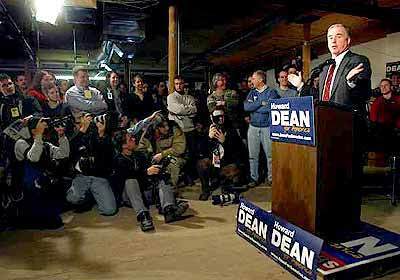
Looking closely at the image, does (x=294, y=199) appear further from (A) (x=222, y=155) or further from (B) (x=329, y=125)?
(A) (x=222, y=155)

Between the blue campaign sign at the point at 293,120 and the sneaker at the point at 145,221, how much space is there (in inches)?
51.1

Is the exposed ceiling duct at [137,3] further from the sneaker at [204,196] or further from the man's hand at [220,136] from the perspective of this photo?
the sneaker at [204,196]

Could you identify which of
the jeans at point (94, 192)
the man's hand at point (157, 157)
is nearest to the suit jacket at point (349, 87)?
the man's hand at point (157, 157)

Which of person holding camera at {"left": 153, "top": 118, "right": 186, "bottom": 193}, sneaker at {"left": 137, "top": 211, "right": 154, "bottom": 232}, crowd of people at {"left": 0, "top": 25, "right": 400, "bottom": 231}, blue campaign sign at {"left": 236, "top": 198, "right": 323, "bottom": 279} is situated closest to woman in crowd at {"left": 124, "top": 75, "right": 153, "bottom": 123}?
crowd of people at {"left": 0, "top": 25, "right": 400, "bottom": 231}

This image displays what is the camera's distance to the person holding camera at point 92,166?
3.54 meters

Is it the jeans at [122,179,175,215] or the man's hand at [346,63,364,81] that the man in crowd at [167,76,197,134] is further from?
the man's hand at [346,63,364,81]

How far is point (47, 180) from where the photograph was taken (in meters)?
3.32

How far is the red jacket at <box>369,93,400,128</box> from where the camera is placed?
16.3 feet

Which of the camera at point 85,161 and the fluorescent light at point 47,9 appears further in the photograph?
the fluorescent light at point 47,9

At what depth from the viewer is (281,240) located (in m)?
2.24

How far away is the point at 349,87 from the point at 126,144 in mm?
2134

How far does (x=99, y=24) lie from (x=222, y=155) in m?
3.73

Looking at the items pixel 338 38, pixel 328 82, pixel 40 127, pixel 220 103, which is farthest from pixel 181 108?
pixel 338 38

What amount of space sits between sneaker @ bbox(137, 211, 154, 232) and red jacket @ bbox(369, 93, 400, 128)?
3537 millimetres
